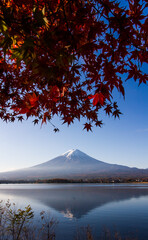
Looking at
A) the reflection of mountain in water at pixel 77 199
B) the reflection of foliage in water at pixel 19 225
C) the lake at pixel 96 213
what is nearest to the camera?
the reflection of foliage in water at pixel 19 225

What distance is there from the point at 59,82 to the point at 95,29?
37.2 inches

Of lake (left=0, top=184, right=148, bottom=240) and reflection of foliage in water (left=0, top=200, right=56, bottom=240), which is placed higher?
reflection of foliage in water (left=0, top=200, right=56, bottom=240)

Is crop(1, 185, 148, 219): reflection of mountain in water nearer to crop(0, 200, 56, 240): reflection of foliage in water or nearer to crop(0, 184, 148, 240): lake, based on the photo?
crop(0, 184, 148, 240): lake

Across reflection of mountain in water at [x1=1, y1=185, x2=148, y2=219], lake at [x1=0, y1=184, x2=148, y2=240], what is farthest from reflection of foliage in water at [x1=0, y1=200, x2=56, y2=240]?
reflection of mountain in water at [x1=1, y1=185, x2=148, y2=219]

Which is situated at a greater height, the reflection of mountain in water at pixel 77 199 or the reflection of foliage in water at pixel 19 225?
the reflection of foliage in water at pixel 19 225

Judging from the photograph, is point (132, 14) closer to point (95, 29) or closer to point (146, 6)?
point (146, 6)

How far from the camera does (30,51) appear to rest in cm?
168

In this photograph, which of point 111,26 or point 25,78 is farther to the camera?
point 25,78

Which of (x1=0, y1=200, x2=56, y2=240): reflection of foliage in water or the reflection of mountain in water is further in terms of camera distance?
the reflection of mountain in water

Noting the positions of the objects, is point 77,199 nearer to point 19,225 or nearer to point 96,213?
point 96,213

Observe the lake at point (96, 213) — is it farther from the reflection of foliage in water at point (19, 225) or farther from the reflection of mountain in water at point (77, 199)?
the reflection of foliage in water at point (19, 225)

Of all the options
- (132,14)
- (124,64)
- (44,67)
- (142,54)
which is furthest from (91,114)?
(44,67)

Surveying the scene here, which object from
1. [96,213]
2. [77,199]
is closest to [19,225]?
[96,213]

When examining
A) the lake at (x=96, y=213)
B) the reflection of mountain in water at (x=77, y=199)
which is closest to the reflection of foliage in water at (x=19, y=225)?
the lake at (x=96, y=213)
